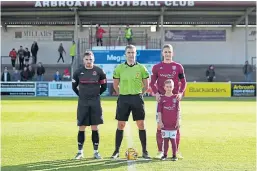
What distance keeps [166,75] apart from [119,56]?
2380cm

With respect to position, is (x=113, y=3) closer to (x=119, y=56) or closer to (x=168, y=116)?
(x=119, y=56)

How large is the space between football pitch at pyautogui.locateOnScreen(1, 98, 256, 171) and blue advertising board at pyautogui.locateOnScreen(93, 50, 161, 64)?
1455 cm

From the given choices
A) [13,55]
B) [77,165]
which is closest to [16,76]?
[13,55]

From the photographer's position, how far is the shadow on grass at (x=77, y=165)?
808 cm

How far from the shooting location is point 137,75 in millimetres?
9141

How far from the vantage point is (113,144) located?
429 inches

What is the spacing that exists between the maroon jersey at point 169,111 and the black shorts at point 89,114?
3.77ft

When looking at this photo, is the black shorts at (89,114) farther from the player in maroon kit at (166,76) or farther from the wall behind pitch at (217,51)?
the wall behind pitch at (217,51)

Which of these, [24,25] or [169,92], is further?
[24,25]

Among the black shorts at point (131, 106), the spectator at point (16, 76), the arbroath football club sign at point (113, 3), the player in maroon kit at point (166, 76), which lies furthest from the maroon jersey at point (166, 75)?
the spectator at point (16, 76)

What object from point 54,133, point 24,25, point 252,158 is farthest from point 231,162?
point 24,25

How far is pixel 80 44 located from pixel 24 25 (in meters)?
5.37

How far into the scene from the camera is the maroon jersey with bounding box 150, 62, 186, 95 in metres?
9.17

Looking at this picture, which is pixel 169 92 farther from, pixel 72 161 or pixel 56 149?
pixel 56 149
